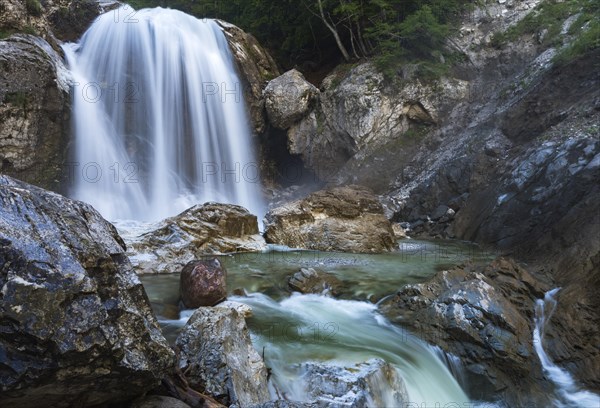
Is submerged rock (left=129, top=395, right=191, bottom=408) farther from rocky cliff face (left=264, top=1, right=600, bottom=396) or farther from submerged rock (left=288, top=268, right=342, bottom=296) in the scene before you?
rocky cliff face (left=264, top=1, right=600, bottom=396)

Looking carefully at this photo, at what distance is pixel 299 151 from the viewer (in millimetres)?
15570

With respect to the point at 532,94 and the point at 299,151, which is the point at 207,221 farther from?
the point at 532,94

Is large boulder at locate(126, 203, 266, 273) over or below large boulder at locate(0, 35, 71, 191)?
below

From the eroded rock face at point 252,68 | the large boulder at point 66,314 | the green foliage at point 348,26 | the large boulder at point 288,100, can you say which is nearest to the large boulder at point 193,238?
the large boulder at point 66,314

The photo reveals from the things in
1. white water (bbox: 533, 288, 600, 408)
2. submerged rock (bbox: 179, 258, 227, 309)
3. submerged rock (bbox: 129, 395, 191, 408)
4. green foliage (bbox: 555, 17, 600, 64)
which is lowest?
white water (bbox: 533, 288, 600, 408)

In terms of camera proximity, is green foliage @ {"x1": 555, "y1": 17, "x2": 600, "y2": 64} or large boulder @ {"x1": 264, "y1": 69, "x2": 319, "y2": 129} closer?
green foliage @ {"x1": 555, "y1": 17, "x2": 600, "y2": 64}

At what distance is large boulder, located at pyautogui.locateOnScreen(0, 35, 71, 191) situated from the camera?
10484 mm

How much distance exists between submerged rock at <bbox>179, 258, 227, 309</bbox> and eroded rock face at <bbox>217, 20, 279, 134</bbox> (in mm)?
10620

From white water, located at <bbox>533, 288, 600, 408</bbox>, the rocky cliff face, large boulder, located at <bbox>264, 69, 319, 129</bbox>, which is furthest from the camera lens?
large boulder, located at <bbox>264, 69, 319, 129</bbox>

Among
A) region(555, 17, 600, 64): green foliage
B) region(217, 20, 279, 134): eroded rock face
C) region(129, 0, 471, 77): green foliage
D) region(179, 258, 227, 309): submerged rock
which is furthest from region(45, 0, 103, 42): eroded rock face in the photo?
region(555, 17, 600, 64): green foliage

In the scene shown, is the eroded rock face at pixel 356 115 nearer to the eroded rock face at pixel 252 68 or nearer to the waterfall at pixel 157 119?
the eroded rock face at pixel 252 68

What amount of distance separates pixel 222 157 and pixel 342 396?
11519 mm

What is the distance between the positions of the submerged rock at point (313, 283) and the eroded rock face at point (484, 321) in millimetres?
792

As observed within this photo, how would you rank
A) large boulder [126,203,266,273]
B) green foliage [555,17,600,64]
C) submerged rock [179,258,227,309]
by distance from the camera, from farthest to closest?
green foliage [555,17,600,64] < large boulder [126,203,266,273] < submerged rock [179,258,227,309]
